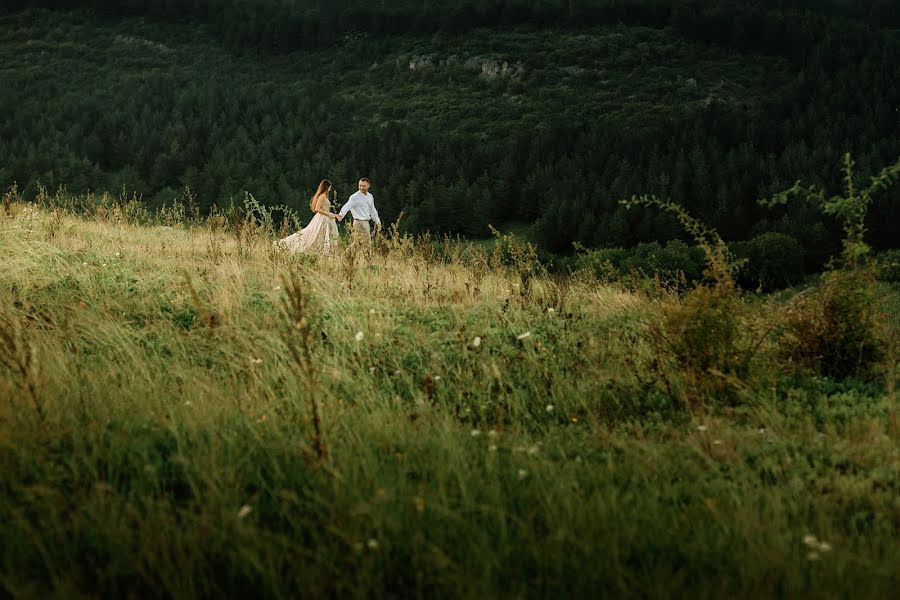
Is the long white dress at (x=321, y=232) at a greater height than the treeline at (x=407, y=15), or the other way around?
the treeline at (x=407, y=15)

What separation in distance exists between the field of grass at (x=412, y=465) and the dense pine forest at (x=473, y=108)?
180ft

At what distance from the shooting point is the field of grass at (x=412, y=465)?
2205 mm

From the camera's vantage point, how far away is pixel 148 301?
5.84 m

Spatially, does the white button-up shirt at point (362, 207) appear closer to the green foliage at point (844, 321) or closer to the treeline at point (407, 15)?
the green foliage at point (844, 321)

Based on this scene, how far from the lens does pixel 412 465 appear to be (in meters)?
2.96

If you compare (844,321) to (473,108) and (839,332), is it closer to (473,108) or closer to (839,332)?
(839,332)

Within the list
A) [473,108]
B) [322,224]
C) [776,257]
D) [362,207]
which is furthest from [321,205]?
[473,108]

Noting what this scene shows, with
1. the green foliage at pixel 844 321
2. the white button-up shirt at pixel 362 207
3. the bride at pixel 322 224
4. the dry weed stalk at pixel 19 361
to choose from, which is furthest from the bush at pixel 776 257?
the dry weed stalk at pixel 19 361

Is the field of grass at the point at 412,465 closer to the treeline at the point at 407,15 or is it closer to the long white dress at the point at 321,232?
the long white dress at the point at 321,232

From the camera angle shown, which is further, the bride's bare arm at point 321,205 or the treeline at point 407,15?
the treeline at point 407,15

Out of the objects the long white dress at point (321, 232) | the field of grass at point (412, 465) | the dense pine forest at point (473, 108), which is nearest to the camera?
the field of grass at point (412, 465)

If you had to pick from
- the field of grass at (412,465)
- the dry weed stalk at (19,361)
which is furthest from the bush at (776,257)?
the dry weed stalk at (19,361)

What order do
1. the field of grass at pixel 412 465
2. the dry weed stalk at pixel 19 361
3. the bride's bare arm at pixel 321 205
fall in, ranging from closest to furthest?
the field of grass at pixel 412 465 → the dry weed stalk at pixel 19 361 → the bride's bare arm at pixel 321 205

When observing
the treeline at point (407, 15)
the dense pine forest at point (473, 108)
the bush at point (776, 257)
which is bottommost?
the bush at point (776, 257)
